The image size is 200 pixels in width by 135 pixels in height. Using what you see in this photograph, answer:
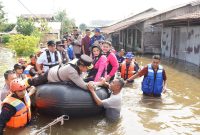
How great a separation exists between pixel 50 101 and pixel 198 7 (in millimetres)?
20211

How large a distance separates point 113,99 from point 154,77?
2.18 m

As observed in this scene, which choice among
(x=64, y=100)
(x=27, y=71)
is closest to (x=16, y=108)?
(x=64, y=100)

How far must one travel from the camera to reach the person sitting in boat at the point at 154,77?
8383 millimetres

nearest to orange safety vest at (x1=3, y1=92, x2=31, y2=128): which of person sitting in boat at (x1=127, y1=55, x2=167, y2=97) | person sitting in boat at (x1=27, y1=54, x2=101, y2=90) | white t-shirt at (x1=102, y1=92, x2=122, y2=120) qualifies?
person sitting in boat at (x1=27, y1=54, x2=101, y2=90)

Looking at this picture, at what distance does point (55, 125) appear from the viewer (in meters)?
6.57

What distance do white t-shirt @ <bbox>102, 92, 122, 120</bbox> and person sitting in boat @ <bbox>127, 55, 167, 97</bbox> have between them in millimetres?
1752

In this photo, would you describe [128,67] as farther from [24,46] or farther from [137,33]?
[137,33]

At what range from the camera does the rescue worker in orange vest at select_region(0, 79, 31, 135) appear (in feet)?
17.8

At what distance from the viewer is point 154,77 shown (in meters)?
8.43

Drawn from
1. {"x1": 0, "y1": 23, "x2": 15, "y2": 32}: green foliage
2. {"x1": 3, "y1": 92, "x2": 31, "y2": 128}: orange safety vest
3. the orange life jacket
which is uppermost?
{"x1": 0, "y1": 23, "x2": 15, "y2": 32}: green foliage

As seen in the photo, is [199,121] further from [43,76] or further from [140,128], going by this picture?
[43,76]

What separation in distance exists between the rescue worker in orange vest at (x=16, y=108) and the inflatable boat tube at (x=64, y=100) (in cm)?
53

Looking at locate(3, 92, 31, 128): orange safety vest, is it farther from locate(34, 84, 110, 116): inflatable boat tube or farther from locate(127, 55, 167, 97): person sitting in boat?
locate(127, 55, 167, 97): person sitting in boat

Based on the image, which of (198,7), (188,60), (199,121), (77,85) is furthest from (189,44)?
(77,85)
